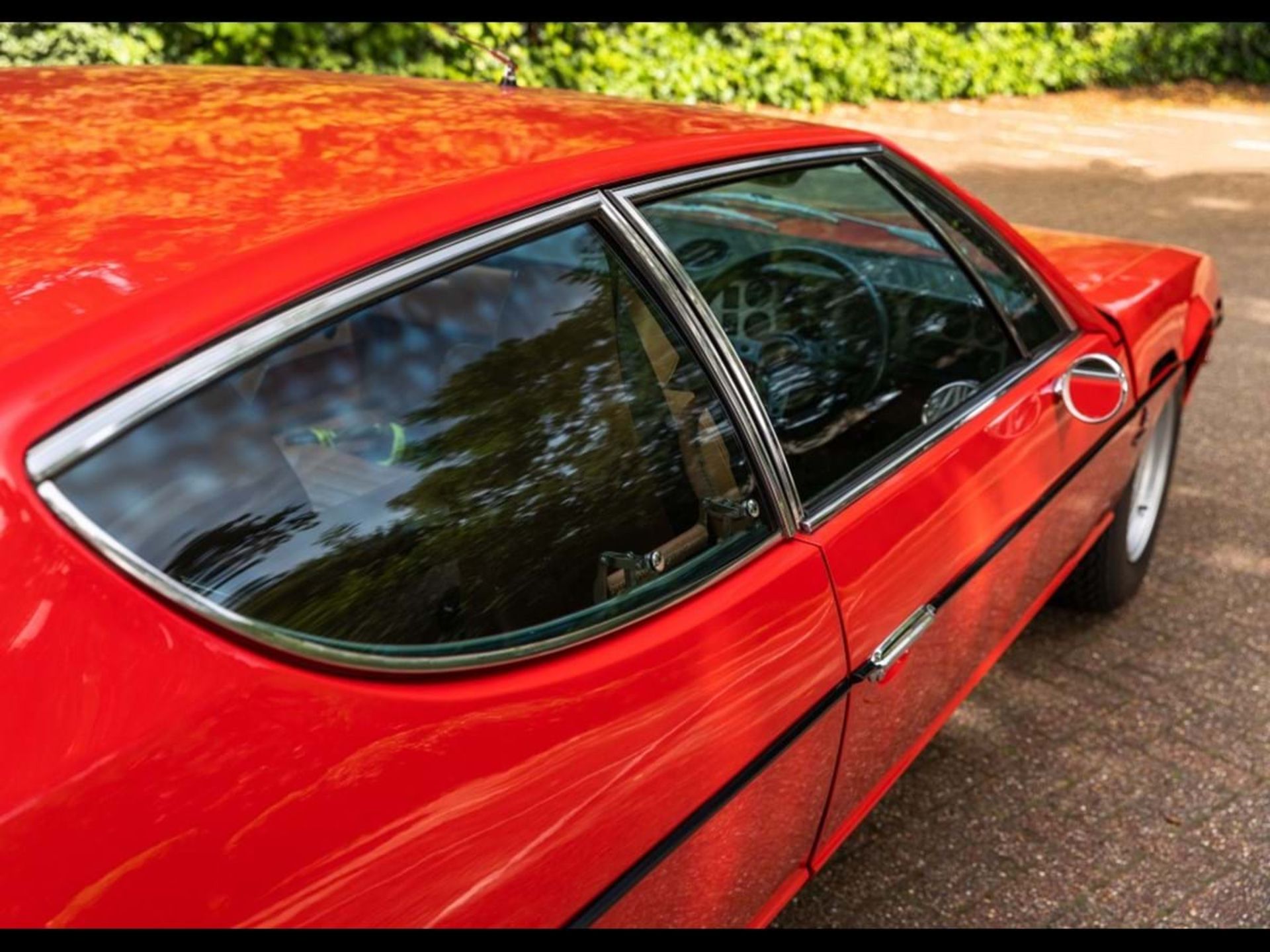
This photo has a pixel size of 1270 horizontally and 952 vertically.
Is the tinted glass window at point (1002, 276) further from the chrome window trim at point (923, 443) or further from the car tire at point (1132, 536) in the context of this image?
the car tire at point (1132, 536)

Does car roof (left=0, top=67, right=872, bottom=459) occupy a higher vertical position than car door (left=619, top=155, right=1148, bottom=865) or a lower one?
higher

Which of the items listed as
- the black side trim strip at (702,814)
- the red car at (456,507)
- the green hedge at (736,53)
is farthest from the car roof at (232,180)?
the green hedge at (736,53)

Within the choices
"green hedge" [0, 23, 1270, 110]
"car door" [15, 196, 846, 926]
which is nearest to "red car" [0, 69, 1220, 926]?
"car door" [15, 196, 846, 926]

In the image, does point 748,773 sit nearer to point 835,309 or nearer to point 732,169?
point 732,169

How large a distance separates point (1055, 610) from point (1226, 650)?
45 centimetres

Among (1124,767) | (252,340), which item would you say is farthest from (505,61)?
(1124,767)

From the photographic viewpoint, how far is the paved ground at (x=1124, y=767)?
2490mm

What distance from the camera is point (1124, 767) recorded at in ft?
9.44

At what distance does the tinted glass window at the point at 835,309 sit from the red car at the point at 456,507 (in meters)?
0.01

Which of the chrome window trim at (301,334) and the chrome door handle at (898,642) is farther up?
the chrome window trim at (301,334)

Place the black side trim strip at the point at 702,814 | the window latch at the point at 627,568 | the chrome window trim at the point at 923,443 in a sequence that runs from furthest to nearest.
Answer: the chrome window trim at the point at 923,443 → the window latch at the point at 627,568 → the black side trim strip at the point at 702,814

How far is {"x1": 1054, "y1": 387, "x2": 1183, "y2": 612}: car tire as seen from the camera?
326 centimetres

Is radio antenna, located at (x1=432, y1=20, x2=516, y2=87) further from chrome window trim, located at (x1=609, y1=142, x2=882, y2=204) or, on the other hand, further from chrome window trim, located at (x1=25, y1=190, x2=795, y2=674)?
chrome window trim, located at (x1=25, y1=190, x2=795, y2=674)

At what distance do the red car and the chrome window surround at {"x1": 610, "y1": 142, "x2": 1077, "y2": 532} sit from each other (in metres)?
0.01
